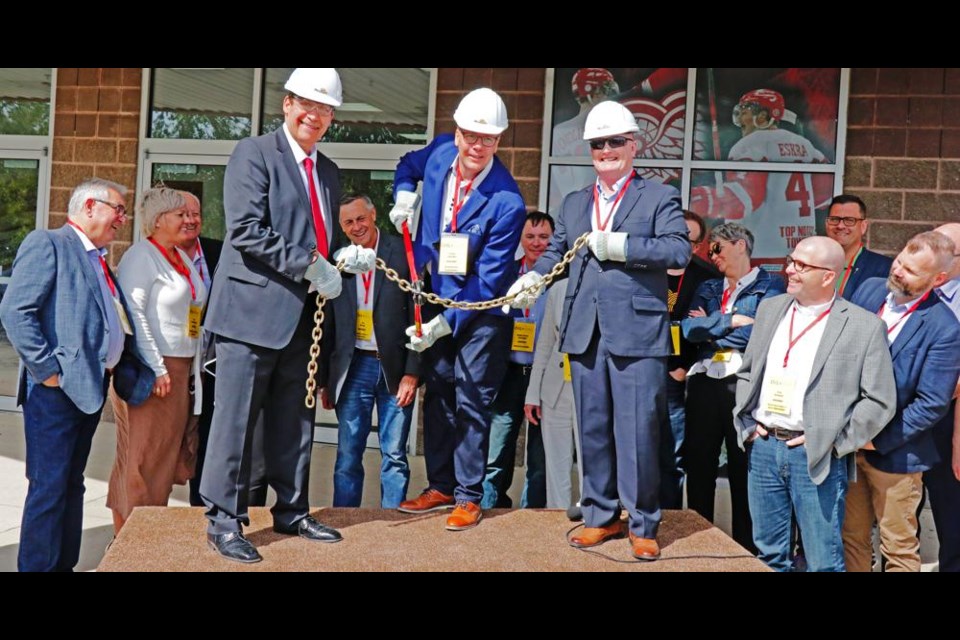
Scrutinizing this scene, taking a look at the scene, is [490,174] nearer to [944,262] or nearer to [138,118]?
[944,262]

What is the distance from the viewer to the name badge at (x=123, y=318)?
14.6 ft

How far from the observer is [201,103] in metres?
8.16

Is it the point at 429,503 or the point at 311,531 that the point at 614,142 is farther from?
the point at 311,531

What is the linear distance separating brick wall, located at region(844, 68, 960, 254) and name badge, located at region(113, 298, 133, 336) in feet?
16.2

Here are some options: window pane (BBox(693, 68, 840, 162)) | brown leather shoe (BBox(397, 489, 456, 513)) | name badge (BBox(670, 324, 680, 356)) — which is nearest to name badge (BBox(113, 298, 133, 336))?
brown leather shoe (BBox(397, 489, 456, 513))

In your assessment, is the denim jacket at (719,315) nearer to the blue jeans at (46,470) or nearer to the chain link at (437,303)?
the chain link at (437,303)

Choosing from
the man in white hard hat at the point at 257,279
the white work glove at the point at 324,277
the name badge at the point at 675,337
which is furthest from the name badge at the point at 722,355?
the white work glove at the point at 324,277

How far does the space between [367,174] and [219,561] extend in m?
4.49

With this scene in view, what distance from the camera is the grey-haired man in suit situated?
406 cm

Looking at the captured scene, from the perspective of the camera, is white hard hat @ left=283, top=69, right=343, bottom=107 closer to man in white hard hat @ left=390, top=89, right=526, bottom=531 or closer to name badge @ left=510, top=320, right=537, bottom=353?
man in white hard hat @ left=390, top=89, right=526, bottom=531

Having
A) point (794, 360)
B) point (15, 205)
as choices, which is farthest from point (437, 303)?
point (15, 205)

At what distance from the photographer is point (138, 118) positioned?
8.05 metres

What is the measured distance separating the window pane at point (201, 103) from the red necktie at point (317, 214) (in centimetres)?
428

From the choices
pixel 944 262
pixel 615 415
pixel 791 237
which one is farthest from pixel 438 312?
pixel 791 237
